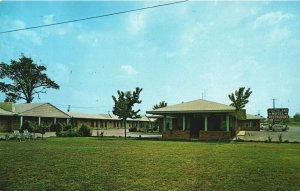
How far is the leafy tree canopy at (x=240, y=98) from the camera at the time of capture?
96.8 ft

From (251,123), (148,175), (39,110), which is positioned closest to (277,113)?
(251,123)

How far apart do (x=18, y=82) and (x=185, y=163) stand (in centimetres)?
6319

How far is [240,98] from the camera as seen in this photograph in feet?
97.2

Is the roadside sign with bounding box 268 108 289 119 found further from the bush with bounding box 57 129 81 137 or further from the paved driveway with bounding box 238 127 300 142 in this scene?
the bush with bounding box 57 129 81 137

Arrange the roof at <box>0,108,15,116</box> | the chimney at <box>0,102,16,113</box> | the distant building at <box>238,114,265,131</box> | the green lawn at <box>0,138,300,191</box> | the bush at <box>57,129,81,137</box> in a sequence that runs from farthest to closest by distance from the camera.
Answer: the distant building at <box>238,114,265,131</box> < the chimney at <box>0,102,16,113</box> < the roof at <box>0,108,15,116</box> < the bush at <box>57,129,81,137</box> < the green lawn at <box>0,138,300,191</box>

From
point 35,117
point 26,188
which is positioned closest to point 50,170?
point 26,188

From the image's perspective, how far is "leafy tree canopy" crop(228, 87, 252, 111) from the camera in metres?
29.5

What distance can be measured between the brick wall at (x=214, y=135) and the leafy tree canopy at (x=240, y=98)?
108 inches

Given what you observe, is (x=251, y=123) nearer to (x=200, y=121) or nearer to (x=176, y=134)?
(x=200, y=121)

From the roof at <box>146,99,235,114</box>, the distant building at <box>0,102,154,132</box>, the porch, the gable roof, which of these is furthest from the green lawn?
the gable roof

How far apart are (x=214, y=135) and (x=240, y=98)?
439 cm

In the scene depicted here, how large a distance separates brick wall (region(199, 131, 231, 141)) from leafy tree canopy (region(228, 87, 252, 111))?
274 centimetres

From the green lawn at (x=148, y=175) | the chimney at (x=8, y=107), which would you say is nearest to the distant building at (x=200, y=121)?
the green lawn at (x=148, y=175)

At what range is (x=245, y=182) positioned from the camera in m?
8.64
